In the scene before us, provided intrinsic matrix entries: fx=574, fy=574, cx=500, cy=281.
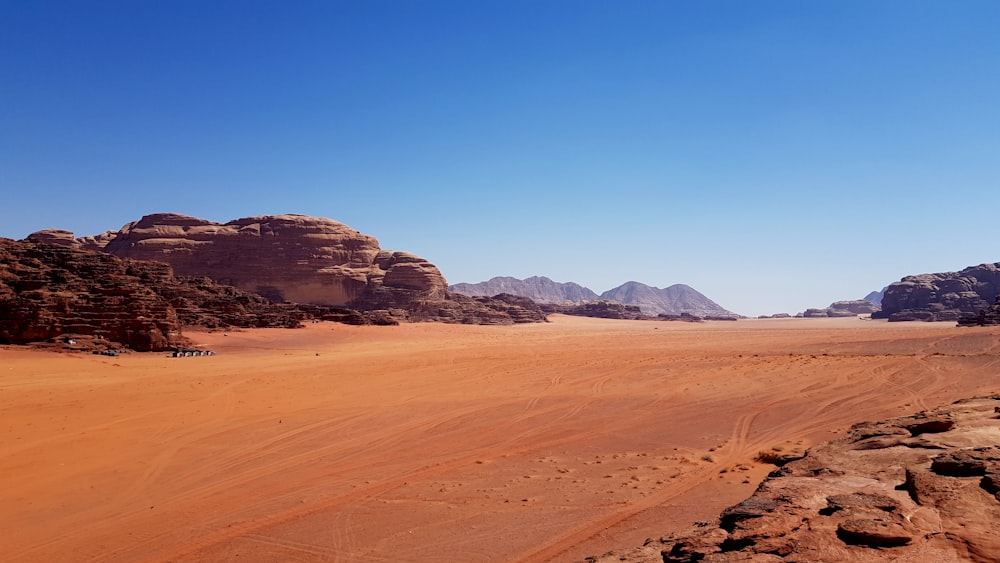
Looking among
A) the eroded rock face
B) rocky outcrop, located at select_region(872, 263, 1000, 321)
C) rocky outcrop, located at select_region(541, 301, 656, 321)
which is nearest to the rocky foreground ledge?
the eroded rock face

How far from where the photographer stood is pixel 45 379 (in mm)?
16250

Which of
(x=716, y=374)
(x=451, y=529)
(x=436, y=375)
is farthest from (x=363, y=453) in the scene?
(x=716, y=374)

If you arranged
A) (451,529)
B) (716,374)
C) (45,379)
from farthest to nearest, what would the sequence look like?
(716,374) → (45,379) → (451,529)

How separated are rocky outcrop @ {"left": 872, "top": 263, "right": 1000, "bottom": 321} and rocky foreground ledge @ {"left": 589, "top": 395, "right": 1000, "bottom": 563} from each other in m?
88.6

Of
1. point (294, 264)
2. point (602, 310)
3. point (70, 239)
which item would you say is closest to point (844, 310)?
point (602, 310)

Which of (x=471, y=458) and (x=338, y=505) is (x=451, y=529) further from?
(x=471, y=458)

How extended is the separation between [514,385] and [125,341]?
1818cm

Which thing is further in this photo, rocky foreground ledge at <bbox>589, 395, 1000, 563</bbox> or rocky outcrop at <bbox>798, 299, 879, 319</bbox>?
rocky outcrop at <bbox>798, 299, 879, 319</bbox>

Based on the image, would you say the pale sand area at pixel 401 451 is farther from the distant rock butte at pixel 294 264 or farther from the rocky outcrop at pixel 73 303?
the distant rock butte at pixel 294 264

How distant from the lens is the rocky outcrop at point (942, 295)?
260 feet

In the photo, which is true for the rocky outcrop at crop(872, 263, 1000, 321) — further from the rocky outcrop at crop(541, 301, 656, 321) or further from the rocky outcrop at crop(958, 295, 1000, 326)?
the rocky outcrop at crop(541, 301, 656, 321)

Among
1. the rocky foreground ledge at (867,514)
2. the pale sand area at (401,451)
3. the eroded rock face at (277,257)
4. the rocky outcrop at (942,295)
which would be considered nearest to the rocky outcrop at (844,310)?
the rocky outcrop at (942,295)

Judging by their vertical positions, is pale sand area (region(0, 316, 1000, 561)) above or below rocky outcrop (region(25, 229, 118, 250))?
below

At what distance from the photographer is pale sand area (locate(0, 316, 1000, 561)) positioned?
236 inches
